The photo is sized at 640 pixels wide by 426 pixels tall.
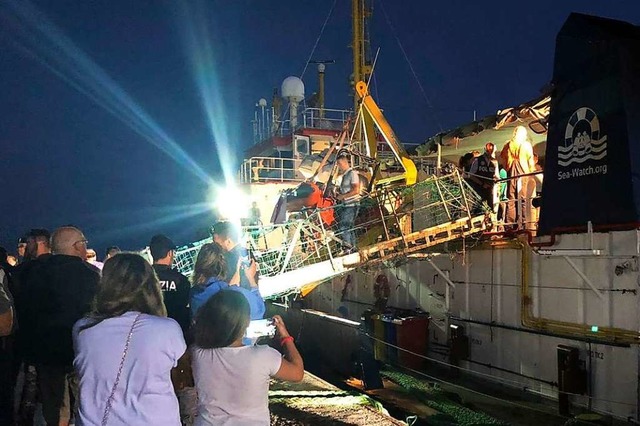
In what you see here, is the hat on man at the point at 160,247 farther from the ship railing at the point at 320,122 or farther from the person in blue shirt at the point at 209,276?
the ship railing at the point at 320,122

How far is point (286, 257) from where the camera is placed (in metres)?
10.7

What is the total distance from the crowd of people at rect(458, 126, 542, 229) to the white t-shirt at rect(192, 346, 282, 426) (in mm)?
7703

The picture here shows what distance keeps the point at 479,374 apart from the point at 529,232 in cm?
295

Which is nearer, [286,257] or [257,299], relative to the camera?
[257,299]

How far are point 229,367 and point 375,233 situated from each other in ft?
29.2

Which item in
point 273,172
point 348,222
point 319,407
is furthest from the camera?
point 273,172

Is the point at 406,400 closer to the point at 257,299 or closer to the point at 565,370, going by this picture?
the point at 565,370

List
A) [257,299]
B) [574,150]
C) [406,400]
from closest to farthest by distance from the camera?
1. [257,299]
2. [574,150]
3. [406,400]

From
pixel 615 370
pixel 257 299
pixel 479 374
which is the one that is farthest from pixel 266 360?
pixel 479 374

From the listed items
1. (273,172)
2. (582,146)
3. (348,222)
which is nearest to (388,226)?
(348,222)

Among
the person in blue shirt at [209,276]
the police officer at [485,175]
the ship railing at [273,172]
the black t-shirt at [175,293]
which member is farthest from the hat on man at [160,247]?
the ship railing at [273,172]

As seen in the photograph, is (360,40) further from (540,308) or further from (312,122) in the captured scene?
(540,308)

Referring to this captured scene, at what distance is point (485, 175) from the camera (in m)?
10.7

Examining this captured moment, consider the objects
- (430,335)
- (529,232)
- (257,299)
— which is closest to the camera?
(257,299)
